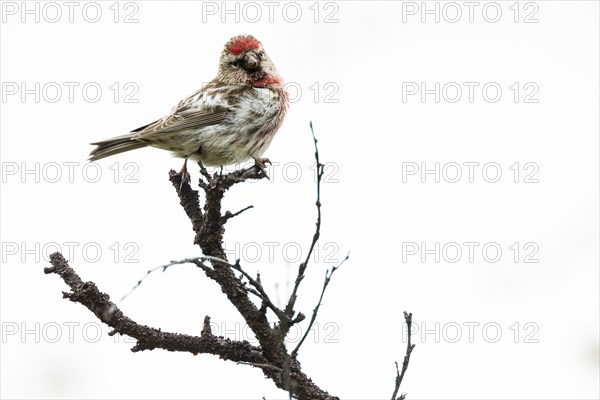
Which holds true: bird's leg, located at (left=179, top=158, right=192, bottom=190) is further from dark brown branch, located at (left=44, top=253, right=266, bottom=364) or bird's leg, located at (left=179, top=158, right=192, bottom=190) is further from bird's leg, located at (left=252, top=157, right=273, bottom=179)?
dark brown branch, located at (left=44, top=253, right=266, bottom=364)

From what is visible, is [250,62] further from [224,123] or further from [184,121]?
[184,121]

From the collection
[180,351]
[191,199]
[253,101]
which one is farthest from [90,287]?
[253,101]

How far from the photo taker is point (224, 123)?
7965 millimetres

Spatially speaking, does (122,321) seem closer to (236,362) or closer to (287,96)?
(236,362)

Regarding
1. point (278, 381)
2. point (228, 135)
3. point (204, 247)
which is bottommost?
point (278, 381)

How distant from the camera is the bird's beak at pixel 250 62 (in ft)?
28.6

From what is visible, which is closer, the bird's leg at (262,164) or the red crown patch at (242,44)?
the bird's leg at (262,164)

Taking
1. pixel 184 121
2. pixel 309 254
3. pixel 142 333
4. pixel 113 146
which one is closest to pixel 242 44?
pixel 184 121

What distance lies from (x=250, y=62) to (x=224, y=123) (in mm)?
1076

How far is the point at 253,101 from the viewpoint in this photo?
828 centimetres

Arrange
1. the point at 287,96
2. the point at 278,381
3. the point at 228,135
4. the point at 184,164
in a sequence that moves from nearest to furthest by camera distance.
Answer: the point at 278,381, the point at 184,164, the point at 228,135, the point at 287,96

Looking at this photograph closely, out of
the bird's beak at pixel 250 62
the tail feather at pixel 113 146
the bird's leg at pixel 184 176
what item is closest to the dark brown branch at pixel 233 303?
the bird's leg at pixel 184 176

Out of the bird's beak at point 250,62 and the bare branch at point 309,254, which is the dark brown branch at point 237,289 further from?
the bird's beak at point 250,62

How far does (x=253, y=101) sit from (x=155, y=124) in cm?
104
